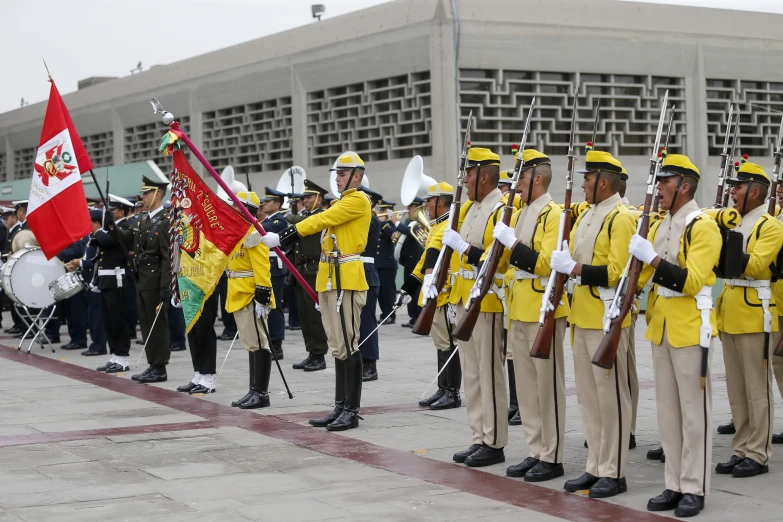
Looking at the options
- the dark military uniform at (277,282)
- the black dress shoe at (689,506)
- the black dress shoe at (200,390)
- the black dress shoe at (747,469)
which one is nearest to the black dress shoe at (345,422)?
the black dress shoe at (200,390)

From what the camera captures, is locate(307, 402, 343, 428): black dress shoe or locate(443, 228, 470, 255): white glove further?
locate(307, 402, 343, 428): black dress shoe

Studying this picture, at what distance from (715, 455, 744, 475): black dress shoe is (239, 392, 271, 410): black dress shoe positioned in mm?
4443

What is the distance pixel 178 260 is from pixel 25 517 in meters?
4.98

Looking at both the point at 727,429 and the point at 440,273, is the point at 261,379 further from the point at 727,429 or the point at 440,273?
the point at 727,429

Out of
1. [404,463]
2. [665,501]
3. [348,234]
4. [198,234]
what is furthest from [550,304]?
[198,234]

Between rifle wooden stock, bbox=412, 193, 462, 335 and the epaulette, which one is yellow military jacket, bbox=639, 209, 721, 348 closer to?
rifle wooden stock, bbox=412, 193, 462, 335

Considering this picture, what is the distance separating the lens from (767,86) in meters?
28.7

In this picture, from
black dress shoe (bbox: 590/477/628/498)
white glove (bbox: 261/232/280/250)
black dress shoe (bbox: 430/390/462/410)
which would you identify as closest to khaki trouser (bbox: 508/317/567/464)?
black dress shoe (bbox: 590/477/628/498)

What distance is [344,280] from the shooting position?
9.49 m

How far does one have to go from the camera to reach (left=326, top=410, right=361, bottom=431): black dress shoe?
9.25 meters

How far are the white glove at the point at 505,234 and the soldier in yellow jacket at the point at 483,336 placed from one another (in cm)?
48

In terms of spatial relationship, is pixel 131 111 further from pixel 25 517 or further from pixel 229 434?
pixel 25 517

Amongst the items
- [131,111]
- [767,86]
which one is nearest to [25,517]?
[767,86]

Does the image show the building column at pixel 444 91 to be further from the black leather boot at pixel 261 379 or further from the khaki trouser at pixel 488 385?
the khaki trouser at pixel 488 385
